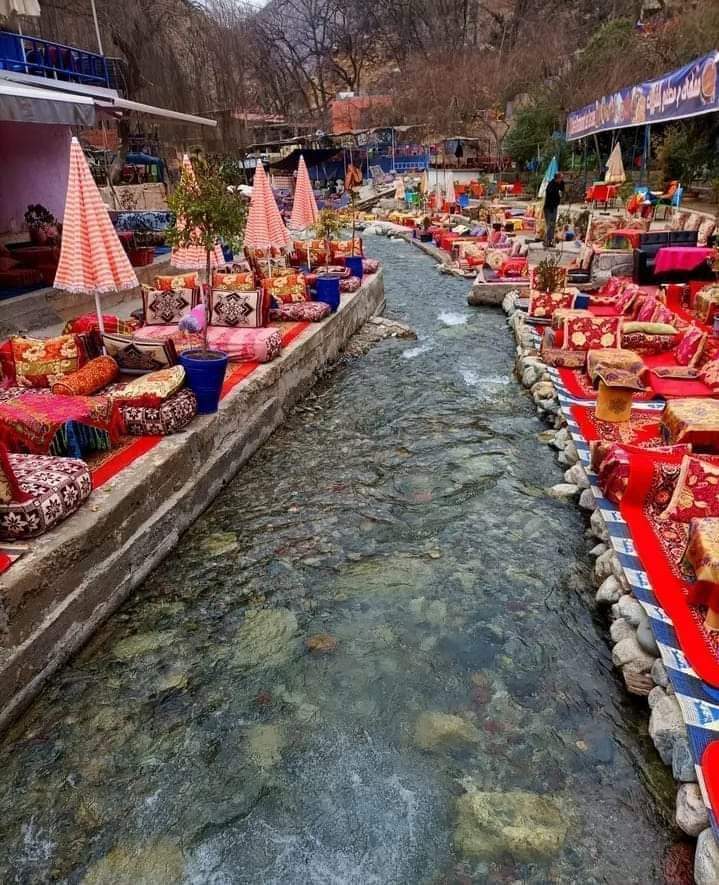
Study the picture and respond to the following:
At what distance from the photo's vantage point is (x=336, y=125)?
51281 millimetres

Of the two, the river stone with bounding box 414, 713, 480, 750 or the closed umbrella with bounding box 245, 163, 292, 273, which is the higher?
the closed umbrella with bounding box 245, 163, 292, 273

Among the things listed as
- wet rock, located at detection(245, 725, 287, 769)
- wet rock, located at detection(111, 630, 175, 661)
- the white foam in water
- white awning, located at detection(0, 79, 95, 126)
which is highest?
white awning, located at detection(0, 79, 95, 126)

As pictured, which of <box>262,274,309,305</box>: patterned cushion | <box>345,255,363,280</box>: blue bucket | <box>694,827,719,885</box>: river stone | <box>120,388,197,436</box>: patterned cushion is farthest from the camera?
<box>345,255,363,280</box>: blue bucket

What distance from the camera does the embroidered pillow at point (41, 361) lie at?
Answer: 6.83 m

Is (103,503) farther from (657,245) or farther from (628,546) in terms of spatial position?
(657,245)

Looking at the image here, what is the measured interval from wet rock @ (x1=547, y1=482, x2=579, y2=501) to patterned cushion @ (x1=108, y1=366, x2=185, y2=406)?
401 cm

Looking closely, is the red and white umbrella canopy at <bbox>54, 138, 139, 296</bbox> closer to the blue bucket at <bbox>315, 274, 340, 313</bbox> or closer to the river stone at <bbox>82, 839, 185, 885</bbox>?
the river stone at <bbox>82, 839, 185, 885</bbox>

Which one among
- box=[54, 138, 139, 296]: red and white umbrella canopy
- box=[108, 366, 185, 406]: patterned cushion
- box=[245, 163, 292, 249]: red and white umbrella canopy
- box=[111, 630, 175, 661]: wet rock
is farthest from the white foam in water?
box=[111, 630, 175, 661]: wet rock

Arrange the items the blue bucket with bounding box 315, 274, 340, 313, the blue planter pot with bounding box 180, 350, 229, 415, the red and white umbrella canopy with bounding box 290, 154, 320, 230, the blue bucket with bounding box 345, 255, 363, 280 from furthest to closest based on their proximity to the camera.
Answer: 1. the blue bucket with bounding box 345, 255, 363, 280
2. the red and white umbrella canopy with bounding box 290, 154, 320, 230
3. the blue bucket with bounding box 315, 274, 340, 313
4. the blue planter pot with bounding box 180, 350, 229, 415

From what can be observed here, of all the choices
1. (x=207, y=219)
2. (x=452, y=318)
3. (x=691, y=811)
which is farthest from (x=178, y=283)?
(x=691, y=811)

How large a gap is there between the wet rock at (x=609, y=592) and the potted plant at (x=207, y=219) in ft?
13.9

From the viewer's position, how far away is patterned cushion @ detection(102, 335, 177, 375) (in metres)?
7.11

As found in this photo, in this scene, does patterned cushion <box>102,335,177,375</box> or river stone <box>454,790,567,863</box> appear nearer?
river stone <box>454,790,567,863</box>

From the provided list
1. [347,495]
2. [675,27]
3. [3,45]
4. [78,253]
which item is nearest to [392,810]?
[347,495]
